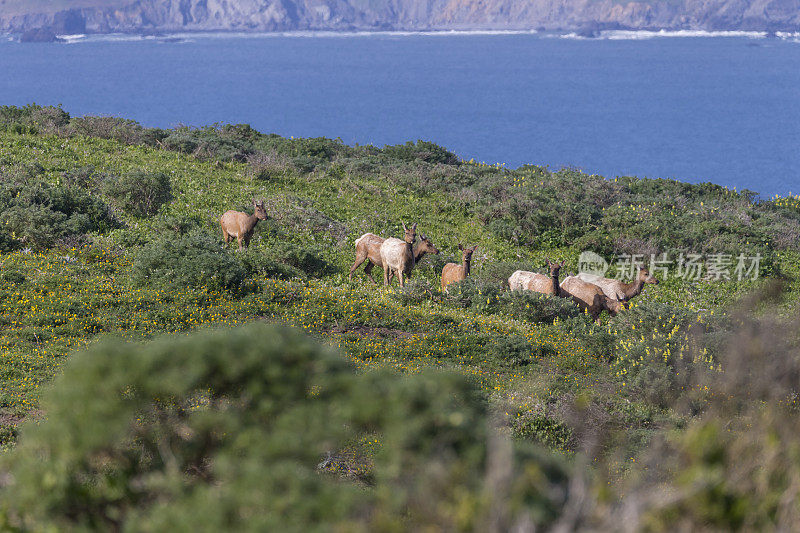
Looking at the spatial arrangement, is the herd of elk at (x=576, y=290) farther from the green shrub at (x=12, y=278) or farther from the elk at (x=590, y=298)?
the green shrub at (x=12, y=278)

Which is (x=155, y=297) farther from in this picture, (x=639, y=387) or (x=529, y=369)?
(x=639, y=387)

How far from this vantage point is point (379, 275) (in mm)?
17859

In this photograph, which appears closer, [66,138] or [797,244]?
[797,244]

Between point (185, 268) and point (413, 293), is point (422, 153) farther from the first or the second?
point (185, 268)

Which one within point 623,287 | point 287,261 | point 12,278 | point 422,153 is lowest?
point 422,153

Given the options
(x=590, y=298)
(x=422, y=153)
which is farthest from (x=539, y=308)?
(x=422, y=153)

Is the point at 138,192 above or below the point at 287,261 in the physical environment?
above

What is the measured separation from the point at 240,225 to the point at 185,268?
14.2 ft

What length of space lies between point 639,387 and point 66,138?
22194 millimetres

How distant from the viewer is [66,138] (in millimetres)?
25688

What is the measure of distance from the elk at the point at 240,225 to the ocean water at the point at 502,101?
48506 millimetres

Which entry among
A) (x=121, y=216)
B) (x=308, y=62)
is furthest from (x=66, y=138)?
(x=308, y=62)

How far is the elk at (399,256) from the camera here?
54.5 feet

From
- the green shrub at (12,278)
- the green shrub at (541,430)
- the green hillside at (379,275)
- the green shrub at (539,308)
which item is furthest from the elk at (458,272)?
the green shrub at (12,278)
